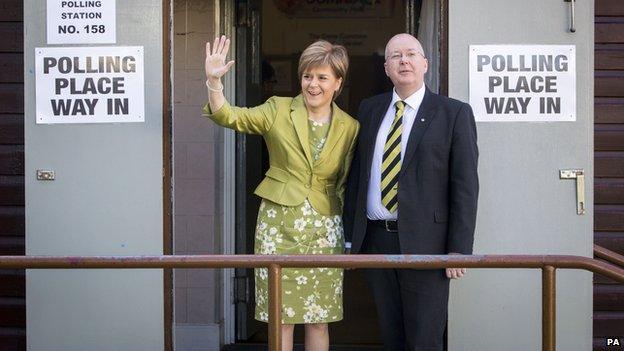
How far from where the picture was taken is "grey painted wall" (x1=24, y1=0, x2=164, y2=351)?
14.4 ft

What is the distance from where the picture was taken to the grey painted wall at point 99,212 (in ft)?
14.4

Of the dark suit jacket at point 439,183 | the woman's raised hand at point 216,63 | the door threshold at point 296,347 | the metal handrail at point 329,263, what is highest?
the woman's raised hand at point 216,63

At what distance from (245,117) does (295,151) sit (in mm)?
303

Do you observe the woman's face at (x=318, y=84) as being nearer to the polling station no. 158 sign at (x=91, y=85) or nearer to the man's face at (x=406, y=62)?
the man's face at (x=406, y=62)

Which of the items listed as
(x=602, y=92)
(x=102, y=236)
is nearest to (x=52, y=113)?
(x=102, y=236)

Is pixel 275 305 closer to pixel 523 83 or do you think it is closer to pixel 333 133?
pixel 333 133

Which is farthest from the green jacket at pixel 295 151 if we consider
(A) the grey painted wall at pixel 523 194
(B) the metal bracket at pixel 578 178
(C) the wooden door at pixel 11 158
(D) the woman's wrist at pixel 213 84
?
(C) the wooden door at pixel 11 158

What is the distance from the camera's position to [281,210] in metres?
4.12

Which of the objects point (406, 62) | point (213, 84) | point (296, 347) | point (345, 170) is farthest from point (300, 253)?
point (296, 347)

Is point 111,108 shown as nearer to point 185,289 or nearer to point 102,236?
point 102,236

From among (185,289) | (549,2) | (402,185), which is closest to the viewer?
(402,185)

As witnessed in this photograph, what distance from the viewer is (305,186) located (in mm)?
4129

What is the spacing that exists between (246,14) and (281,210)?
2074 mm

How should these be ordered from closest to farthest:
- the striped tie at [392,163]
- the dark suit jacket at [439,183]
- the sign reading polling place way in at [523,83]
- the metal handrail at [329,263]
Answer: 1. the metal handrail at [329,263]
2. the dark suit jacket at [439,183]
3. the striped tie at [392,163]
4. the sign reading polling place way in at [523,83]
